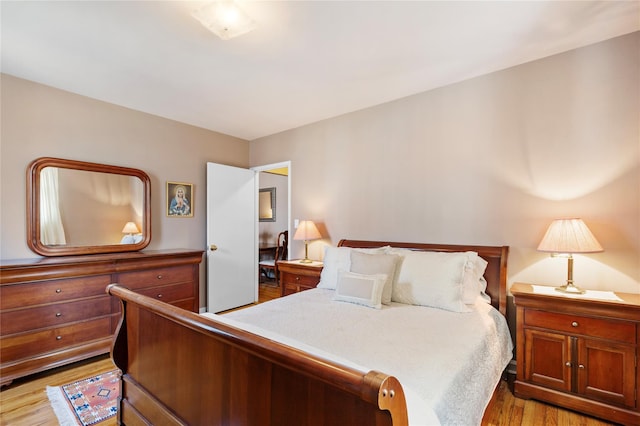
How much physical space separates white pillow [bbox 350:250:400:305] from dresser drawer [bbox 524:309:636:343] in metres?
0.95

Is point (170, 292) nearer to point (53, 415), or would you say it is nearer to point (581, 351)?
point (53, 415)

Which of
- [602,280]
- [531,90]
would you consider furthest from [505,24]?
[602,280]

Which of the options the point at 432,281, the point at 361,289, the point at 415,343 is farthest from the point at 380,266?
the point at 415,343

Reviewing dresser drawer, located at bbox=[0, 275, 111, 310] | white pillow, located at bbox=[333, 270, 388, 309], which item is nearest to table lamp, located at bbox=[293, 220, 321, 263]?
white pillow, located at bbox=[333, 270, 388, 309]

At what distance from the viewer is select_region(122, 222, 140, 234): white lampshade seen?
10.8 ft

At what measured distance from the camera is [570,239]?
6.45 ft

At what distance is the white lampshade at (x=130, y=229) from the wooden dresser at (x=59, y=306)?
45 centimetres

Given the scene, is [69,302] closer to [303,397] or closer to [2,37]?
[2,37]

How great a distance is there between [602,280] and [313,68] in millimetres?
2720

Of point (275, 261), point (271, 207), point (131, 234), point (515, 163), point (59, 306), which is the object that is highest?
point (515, 163)

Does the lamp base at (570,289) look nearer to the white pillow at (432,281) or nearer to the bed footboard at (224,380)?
the white pillow at (432,281)

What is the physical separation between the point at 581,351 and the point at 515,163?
142 cm

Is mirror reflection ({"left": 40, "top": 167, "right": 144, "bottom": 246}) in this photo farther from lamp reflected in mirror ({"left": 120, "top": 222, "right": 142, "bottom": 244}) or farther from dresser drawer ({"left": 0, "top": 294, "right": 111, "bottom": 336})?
dresser drawer ({"left": 0, "top": 294, "right": 111, "bottom": 336})

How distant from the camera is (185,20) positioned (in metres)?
1.89
